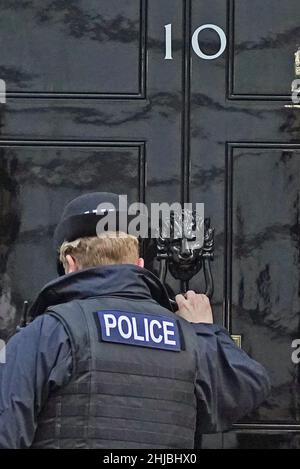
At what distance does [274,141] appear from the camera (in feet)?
11.4

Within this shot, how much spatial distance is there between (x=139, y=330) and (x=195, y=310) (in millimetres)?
395

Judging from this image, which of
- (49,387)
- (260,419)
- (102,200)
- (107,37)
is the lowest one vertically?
(260,419)

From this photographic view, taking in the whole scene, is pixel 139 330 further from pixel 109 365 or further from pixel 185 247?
pixel 185 247

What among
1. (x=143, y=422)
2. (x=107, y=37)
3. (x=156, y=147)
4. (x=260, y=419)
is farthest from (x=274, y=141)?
(x=143, y=422)

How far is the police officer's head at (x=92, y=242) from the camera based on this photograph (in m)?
2.42

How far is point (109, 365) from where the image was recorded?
91.0 inches

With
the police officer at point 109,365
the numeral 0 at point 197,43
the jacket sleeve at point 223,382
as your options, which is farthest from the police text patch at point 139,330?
the numeral 0 at point 197,43

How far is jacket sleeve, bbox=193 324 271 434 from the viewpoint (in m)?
2.47

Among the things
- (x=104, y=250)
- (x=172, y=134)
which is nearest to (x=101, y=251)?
(x=104, y=250)

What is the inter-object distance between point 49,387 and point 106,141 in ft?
4.48

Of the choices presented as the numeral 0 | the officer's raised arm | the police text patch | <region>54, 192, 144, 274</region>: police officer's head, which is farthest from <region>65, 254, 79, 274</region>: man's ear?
the numeral 0

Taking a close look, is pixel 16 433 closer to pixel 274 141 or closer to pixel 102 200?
pixel 102 200

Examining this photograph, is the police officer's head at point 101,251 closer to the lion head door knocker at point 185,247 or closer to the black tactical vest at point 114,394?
the black tactical vest at point 114,394

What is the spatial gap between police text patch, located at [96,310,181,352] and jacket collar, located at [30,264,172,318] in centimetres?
7
